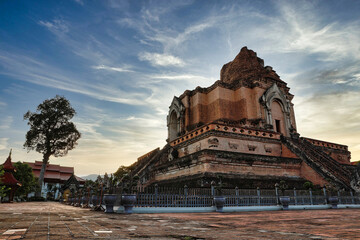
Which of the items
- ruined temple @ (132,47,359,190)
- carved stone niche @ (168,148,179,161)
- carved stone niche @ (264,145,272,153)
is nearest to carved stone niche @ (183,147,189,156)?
ruined temple @ (132,47,359,190)

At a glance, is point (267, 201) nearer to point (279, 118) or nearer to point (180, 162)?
point (180, 162)

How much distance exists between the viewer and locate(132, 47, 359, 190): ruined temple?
1520 centimetres

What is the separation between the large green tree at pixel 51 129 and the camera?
30.3 m

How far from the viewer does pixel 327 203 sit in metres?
13.2

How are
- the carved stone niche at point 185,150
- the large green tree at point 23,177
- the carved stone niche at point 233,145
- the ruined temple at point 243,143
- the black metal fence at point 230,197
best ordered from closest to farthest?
the black metal fence at point 230,197 < the ruined temple at point 243,143 < the carved stone niche at point 233,145 < the carved stone niche at point 185,150 < the large green tree at point 23,177

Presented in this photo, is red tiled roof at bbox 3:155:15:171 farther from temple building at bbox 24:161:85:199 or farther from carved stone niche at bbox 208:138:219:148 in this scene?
carved stone niche at bbox 208:138:219:148

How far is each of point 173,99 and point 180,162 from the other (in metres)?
11.3

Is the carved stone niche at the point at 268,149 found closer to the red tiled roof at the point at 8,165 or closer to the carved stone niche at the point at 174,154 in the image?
the carved stone niche at the point at 174,154

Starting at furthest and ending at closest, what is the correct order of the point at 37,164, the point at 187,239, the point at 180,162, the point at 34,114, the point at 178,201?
1. the point at 37,164
2. the point at 34,114
3. the point at 180,162
4. the point at 178,201
5. the point at 187,239

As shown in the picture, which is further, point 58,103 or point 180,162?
point 58,103

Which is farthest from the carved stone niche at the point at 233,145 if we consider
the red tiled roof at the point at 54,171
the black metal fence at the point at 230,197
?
the red tiled roof at the point at 54,171

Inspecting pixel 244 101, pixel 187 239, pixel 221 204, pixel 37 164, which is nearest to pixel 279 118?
pixel 244 101

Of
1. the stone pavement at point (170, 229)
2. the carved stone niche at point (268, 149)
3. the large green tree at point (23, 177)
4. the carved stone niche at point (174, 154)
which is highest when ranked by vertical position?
the carved stone niche at point (268, 149)

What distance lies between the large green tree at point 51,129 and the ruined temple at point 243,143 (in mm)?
14803
